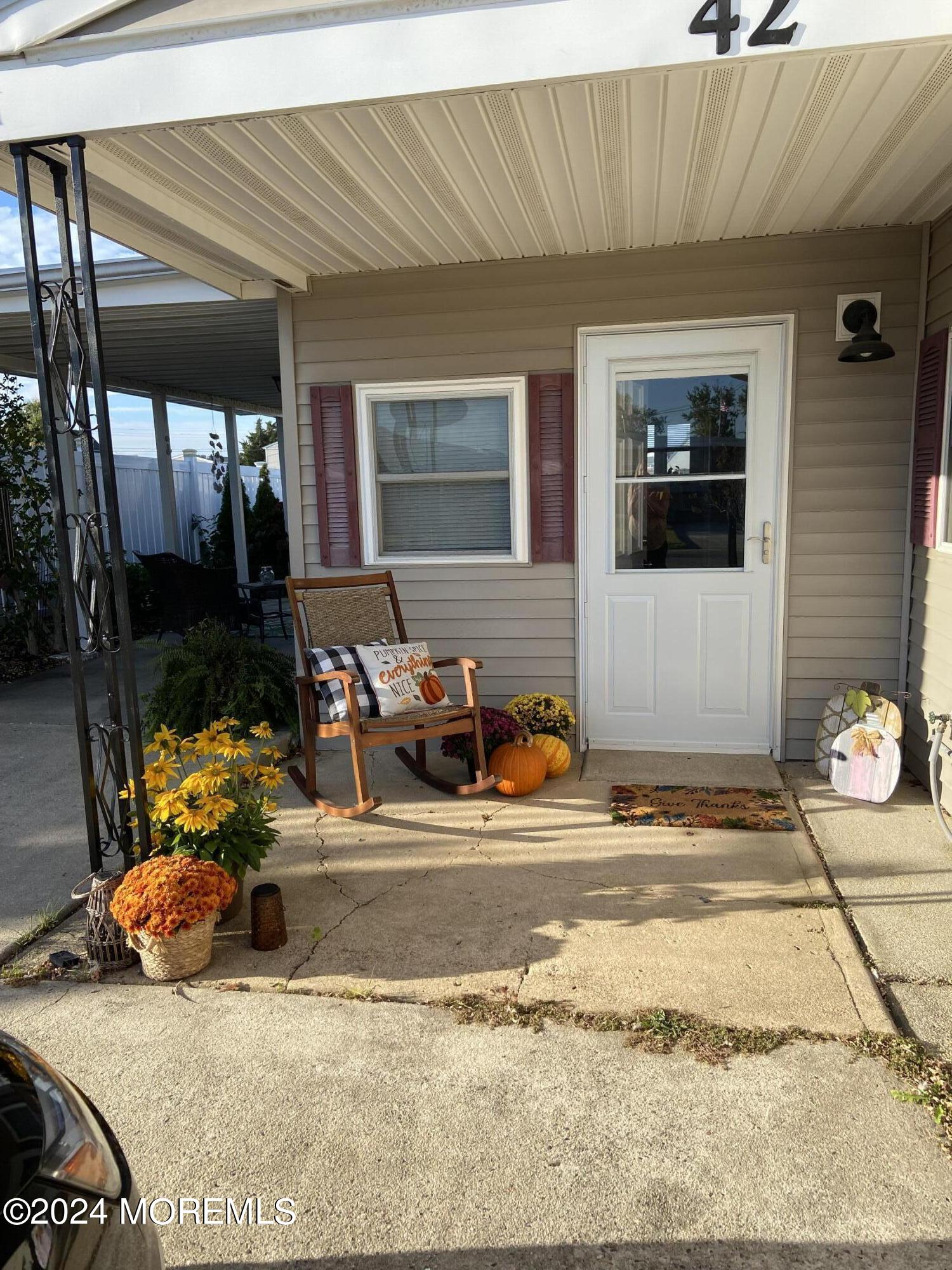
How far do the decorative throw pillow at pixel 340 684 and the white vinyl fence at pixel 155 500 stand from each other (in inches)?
253

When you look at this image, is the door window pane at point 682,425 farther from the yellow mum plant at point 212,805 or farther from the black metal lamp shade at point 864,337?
the yellow mum plant at point 212,805

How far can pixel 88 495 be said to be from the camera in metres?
2.58

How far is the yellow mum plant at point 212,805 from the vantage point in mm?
2535

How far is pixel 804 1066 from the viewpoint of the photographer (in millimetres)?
1995

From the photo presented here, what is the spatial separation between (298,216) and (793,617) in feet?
A: 8.97

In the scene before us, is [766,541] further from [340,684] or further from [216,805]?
[216,805]

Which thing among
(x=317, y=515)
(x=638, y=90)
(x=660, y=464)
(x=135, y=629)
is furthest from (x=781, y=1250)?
→ (x=135, y=629)

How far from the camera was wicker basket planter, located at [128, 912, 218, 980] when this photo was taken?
2.37m

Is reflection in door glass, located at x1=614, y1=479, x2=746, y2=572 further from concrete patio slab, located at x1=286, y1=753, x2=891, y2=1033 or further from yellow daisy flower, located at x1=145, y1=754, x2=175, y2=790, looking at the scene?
yellow daisy flower, located at x1=145, y1=754, x2=175, y2=790

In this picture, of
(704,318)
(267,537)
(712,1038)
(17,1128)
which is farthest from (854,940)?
(267,537)

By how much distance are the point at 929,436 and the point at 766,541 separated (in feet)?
2.58

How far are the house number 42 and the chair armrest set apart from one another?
243 centimetres

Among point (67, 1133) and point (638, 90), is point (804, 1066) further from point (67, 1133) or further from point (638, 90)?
point (638, 90)

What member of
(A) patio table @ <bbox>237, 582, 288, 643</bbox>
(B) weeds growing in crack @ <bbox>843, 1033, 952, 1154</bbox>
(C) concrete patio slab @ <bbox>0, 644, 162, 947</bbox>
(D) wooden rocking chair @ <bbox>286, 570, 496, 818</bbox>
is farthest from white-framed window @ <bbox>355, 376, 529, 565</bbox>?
(A) patio table @ <bbox>237, 582, 288, 643</bbox>
